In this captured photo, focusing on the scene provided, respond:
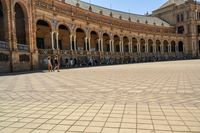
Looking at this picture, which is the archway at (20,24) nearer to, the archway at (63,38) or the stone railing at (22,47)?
the stone railing at (22,47)

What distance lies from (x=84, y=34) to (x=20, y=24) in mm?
16905

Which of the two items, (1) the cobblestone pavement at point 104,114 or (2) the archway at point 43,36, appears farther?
(2) the archway at point 43,36

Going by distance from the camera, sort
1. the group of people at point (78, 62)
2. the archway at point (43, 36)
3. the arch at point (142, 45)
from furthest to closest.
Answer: the arch at point (142, 45)
the archway at point (43, 36)
the group of people at point (78, 62)

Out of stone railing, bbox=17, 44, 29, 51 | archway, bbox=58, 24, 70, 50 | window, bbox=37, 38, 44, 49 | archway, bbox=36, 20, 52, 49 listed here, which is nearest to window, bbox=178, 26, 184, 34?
archway, bbox=58, 24, 70, 50

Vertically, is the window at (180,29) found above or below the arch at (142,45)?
above

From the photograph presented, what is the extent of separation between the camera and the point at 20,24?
96.0ft

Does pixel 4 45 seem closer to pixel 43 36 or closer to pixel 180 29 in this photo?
pixel 43 36

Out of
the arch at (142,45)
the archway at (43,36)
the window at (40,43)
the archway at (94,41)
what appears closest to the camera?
the archway at (43,36)

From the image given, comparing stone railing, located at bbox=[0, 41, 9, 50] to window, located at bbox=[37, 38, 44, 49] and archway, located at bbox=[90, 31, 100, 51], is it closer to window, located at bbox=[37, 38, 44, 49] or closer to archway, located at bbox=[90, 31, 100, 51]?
window, located at bbox=[37, 38, 44, 49]

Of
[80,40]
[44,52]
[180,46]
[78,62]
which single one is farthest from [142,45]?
[44,52]

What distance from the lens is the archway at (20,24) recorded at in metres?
28.8

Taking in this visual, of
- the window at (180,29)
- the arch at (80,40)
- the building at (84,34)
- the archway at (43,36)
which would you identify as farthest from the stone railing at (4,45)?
the window at (180,29)

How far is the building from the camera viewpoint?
1050 inches

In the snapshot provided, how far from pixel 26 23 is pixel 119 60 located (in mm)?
27183
